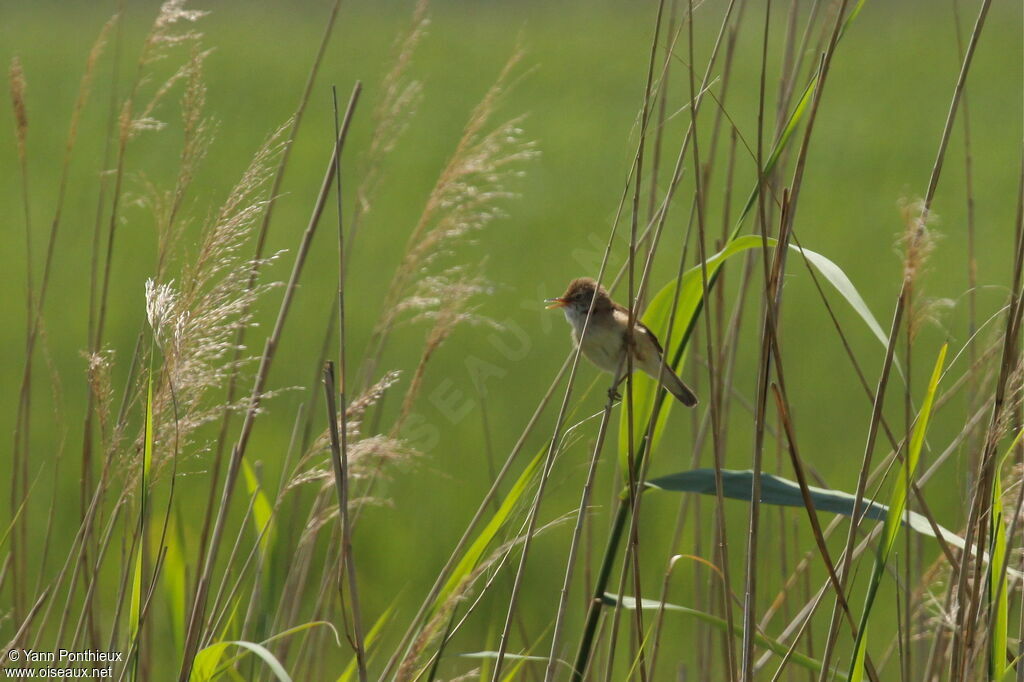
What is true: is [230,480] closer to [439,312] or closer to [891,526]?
[439,312]

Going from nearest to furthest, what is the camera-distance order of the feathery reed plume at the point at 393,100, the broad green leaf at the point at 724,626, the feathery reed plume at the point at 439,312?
the broad green leaf at the point at 724,626
the feathery reed plume at the point at 439,312
the feathery reed plume at the point at 393,100

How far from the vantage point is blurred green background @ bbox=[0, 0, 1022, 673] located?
5949mm

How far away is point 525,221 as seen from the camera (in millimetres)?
11680

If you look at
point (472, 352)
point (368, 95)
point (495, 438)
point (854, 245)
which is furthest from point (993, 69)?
point (495, 438)

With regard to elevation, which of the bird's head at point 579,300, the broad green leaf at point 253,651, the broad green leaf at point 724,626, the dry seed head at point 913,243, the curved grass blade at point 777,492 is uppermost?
the bird's head at point 579,300

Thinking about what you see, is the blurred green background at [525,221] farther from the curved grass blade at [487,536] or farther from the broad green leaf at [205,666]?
the broad green leaf at [205,666]

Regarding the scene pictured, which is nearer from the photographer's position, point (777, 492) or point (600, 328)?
point (777, 492)

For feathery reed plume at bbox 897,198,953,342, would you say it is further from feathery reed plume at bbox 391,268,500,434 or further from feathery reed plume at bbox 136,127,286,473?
feathery reed plume at bbox 136,127,286,473

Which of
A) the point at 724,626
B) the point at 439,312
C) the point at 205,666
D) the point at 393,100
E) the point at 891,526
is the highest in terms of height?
the point at 393,100

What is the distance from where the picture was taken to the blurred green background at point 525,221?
5.95 metres

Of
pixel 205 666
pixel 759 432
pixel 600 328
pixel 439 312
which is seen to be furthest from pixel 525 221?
pixel 759 432

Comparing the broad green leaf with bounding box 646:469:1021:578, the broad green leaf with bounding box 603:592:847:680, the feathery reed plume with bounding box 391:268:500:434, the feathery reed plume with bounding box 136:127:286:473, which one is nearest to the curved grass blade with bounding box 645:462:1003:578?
the broad green leaf with bounding box 646:469:1021:578

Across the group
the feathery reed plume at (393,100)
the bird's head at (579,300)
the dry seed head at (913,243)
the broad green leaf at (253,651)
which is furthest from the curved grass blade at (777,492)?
the bird's head at (579,300)

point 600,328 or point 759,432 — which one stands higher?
point 600,328
